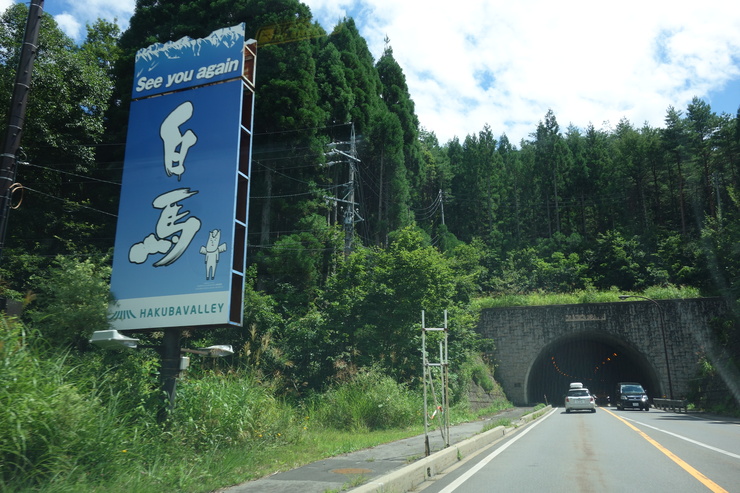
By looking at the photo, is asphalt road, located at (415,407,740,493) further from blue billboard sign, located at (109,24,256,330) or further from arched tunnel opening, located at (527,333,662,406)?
arched tunnel opening, located at (527,333,662,406)

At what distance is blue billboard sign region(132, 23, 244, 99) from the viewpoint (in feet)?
38.0

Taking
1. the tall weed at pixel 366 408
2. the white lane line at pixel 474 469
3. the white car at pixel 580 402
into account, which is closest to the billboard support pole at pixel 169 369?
the white lane line at pixel 474 469

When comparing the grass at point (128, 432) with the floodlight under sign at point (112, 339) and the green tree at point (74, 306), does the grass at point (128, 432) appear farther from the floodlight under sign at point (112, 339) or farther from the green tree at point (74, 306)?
the green tree at point (74, 306)

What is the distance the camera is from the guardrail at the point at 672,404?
31125mm

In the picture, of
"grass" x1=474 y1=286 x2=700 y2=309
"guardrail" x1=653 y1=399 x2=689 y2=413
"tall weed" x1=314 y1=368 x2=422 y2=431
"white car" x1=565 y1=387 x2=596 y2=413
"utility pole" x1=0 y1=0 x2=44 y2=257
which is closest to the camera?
"utility pole" x1=0 y1=0 x2=44 y2=257

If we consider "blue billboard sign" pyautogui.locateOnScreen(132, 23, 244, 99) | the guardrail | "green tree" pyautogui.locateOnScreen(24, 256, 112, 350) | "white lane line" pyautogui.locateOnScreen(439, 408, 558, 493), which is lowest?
the guardrail

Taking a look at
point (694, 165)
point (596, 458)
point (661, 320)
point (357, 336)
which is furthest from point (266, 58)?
point (694, 165)

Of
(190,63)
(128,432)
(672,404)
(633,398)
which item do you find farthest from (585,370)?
(128,432)

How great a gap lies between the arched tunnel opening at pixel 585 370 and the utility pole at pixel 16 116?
43.5 m

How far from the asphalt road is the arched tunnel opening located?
32.9 metres

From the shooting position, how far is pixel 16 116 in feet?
28.0

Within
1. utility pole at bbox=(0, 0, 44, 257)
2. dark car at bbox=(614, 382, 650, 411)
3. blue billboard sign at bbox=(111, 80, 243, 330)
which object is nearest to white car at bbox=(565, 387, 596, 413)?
dark car at bbox=(614, 382, 650, 411)

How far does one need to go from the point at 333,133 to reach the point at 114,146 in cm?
1459

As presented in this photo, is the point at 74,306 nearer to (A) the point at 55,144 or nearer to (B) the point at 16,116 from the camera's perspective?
(B) the point at 16,116
